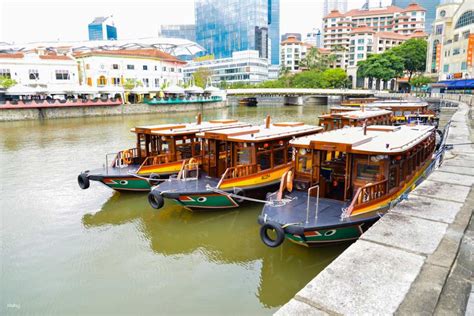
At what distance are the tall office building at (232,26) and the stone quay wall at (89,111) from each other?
85.9 m

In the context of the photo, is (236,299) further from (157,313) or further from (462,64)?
(462,64)

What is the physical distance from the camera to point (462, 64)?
54031 mm

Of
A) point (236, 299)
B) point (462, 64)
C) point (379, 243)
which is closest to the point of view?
point (379, 243)

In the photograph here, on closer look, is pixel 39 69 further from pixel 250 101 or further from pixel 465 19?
pixel 465 19

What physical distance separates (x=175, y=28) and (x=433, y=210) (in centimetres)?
20288

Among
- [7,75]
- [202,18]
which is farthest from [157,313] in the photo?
[202,18]

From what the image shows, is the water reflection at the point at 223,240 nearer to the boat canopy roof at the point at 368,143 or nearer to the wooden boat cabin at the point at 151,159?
the wooden boat cabin at the point at 151,159

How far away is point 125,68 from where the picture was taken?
2424 inches

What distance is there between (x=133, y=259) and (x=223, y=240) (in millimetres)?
2380

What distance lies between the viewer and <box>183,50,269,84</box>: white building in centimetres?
10919

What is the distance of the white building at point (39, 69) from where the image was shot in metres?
50.2

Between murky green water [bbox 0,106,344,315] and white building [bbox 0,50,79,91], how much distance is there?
1648 inches

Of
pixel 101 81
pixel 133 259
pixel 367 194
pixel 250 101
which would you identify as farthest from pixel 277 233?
pixel 250 101

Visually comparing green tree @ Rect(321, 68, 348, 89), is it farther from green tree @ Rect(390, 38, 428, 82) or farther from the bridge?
green tree @ Rect(390, 38, 428, 82)
